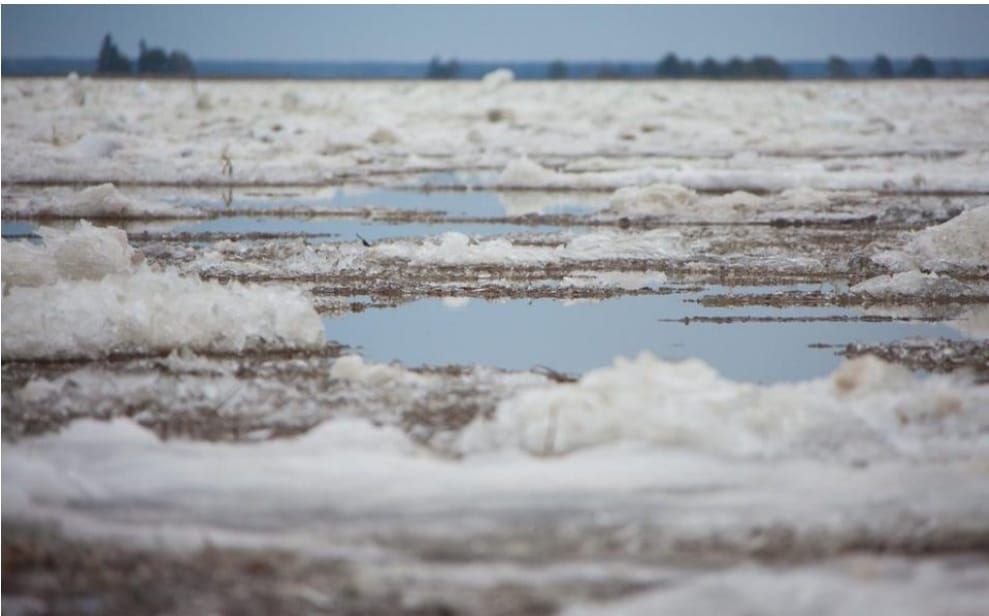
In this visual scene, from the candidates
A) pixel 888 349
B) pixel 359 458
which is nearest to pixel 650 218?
pixel 888 349

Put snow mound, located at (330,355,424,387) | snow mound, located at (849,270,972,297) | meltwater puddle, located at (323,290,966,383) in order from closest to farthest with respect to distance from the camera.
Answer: snow mound, located at (330,355,424,387) → meltwater puddle, located at (323,290,966,383) → snow mound, located at (849,270,972,297)

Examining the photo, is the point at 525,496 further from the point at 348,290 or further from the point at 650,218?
the point at 650,218

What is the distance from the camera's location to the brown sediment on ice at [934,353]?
5.73m

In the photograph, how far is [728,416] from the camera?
4.33 meters

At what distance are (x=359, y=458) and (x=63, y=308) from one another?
2211 millimetres

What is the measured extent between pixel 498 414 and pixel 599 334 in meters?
2.27

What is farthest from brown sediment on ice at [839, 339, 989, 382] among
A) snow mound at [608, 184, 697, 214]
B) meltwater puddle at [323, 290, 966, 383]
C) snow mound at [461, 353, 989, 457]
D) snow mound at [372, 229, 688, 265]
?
snow mound at [608, 184, 697, 214]

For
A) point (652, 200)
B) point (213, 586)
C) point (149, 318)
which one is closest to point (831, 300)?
point (149, 318)

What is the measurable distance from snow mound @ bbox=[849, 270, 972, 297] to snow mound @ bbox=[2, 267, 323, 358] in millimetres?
3362

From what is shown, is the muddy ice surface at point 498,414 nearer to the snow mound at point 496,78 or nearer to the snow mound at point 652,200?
the snow mound at point 652,200

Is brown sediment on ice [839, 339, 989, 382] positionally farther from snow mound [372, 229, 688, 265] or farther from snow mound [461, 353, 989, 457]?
snow mound [372, 229, 688, 265]

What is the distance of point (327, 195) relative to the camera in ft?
49.3

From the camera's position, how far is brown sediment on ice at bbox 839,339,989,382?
18.8 ft

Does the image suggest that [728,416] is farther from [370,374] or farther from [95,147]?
[95,147]
